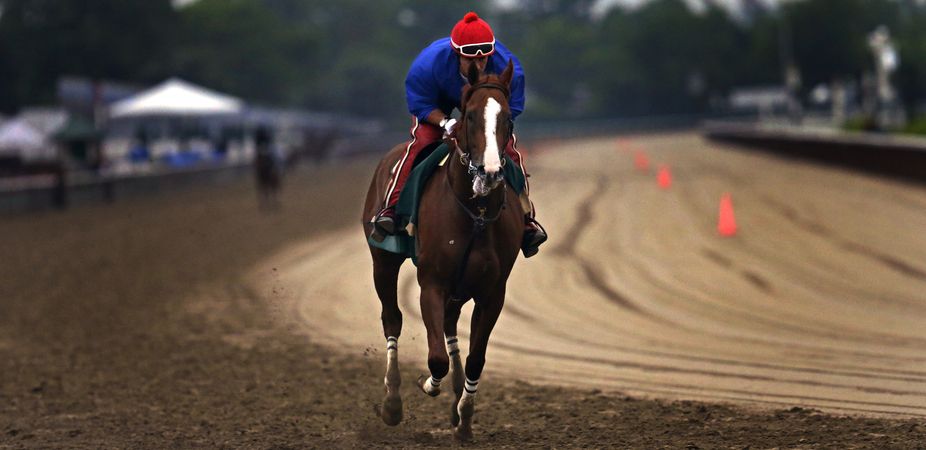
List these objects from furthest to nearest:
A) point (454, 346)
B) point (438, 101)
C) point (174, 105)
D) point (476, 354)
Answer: point (174, 105)
point (454, 346)
point (438, 101)
point (476, 354)

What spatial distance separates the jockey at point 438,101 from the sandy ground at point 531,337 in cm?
114

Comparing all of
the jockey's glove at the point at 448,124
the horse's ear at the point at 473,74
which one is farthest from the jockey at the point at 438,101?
the horse's ear at the point at 473,74

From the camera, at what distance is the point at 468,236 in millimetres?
6234

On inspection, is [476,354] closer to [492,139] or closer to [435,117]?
[435,117]

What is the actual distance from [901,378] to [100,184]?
23073mm

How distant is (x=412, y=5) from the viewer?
470 ft

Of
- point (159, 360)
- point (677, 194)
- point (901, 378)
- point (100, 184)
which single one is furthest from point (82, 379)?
point (100, 184)

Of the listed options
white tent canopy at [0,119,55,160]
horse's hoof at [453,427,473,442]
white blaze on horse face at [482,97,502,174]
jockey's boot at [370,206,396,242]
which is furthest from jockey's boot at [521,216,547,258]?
white tent canopy at [0,119,55,160]

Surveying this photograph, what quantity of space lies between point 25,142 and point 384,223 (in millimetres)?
30211

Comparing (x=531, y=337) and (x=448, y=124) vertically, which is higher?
(x=448, y=124)

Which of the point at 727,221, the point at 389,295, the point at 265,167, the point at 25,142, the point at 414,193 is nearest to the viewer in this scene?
the point at 414,193

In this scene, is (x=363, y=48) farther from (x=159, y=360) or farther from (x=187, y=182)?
(x=159, y=360)

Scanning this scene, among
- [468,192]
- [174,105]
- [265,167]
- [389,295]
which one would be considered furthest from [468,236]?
[174,105]

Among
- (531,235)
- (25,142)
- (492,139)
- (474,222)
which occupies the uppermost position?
(492,139)
